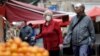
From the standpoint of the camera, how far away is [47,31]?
35.9 ft

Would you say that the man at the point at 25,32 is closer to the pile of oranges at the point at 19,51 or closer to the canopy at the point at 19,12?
the canopy at the point at 19,12

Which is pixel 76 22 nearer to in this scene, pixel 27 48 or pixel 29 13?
pixel 29 13

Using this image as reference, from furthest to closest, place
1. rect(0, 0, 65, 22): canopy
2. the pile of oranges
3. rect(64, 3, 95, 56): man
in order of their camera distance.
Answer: rect(0, 0, 65, 22): canopy → rect(64, 3, 95, 56): man → the pile of oranges

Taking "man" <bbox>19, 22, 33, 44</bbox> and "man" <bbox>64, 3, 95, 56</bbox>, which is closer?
"man" <bbox>64, 3, 95, 56</bbox>

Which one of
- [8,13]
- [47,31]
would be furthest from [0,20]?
[8,13]

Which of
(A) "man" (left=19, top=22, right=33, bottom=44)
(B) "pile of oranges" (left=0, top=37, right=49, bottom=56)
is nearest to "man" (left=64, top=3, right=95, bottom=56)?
(B) "pile of oranges" (left=0, top=37, right=49, bottom=56)

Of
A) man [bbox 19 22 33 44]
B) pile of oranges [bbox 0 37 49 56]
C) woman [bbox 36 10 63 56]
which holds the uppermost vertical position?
pile of oranges [bbox 0 37 49 56]

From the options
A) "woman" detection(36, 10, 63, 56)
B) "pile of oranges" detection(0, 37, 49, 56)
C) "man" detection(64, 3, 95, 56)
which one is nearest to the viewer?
"pile of oranges" detection(0, 37, 49, 56)

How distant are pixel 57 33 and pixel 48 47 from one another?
1.36 ft

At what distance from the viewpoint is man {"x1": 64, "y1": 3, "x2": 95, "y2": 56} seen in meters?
10.1

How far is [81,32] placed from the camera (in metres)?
10.1

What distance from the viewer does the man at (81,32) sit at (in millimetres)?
10117

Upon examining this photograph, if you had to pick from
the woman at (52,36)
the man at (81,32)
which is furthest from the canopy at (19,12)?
the man at (81,32)

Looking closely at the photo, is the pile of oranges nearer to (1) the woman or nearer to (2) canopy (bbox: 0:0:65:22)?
(1) the woman
